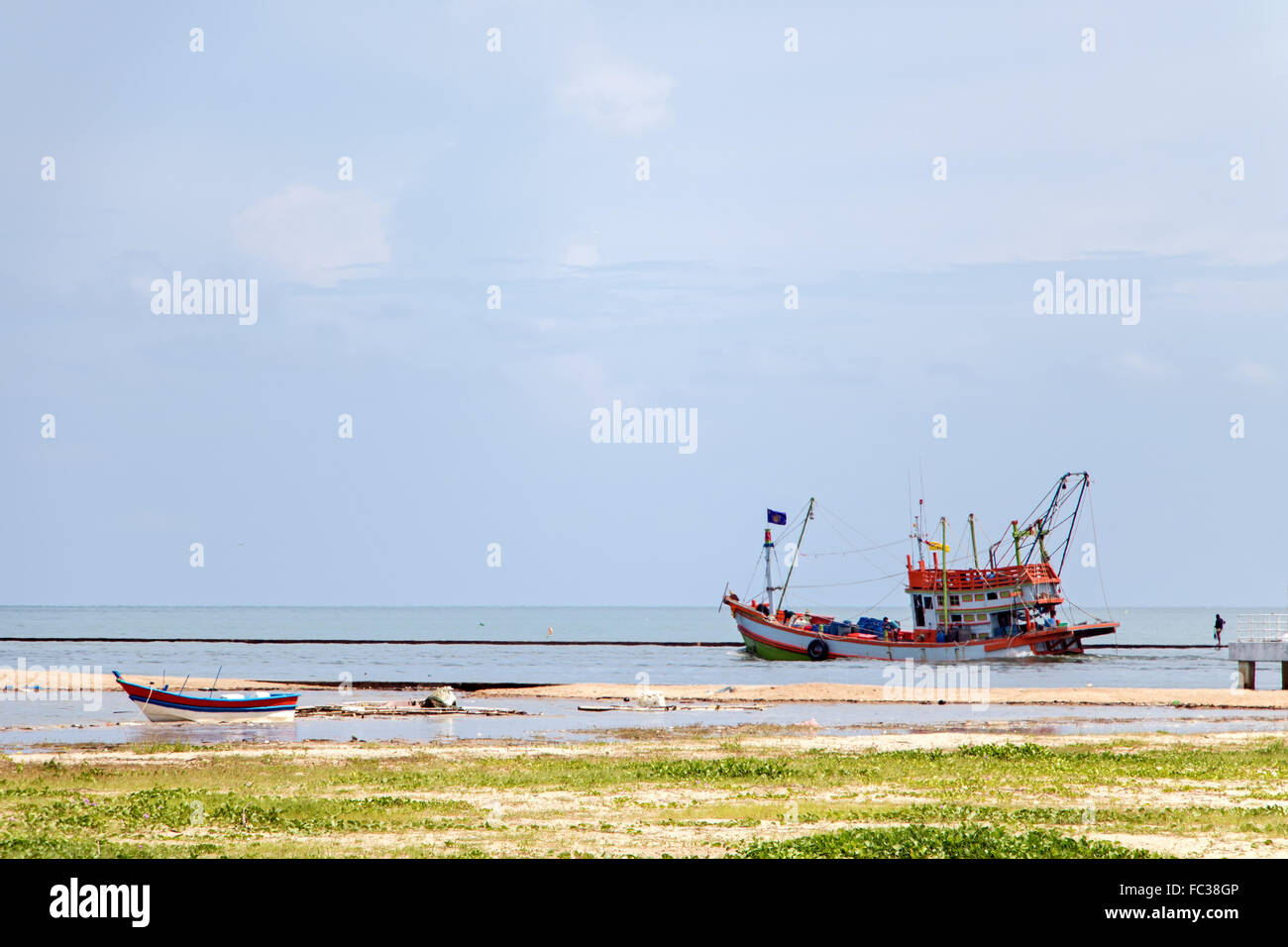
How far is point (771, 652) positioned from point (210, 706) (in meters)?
70.5

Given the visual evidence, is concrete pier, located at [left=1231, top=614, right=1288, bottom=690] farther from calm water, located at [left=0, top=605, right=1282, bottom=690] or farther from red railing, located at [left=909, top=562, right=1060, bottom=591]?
red railing, located at [left=909, top=562, right=1060, bottom=591]

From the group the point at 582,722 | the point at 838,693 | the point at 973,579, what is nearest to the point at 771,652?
the point at 973,579

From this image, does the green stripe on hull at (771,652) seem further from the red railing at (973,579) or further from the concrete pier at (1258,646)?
the concrete pier at (1258,646)

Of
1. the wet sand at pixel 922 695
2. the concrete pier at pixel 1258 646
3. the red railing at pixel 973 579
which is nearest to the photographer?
the wet sand at pixel 922 695

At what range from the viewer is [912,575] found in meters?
102

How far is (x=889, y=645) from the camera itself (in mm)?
101688

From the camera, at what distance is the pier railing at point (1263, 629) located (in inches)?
2694

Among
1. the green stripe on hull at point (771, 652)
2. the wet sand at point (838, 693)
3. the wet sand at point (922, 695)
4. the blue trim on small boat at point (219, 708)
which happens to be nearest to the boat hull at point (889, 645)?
the green stripe on hull at point (771, 652)

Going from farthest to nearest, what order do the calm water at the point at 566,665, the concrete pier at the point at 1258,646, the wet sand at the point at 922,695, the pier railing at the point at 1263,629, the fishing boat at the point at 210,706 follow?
the calm water at the point at 566,665 < the pier railing at the point at 1263,629 < the concrete pier at the point at 1258,646 < the wet sand at the point at 922,695 < the fishing boat at the point at 210,706

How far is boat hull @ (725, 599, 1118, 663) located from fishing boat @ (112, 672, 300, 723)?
63.4 meters

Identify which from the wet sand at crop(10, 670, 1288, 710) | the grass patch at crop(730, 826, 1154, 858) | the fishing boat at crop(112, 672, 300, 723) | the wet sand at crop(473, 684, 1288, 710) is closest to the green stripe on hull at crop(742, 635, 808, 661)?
the wet sand at crop(10, 670, 1288, 710)

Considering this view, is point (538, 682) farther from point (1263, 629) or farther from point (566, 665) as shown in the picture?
point (1263, 629)

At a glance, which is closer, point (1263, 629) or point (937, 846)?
point (937, 846)

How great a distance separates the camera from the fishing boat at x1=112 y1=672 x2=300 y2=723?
4616 cm
